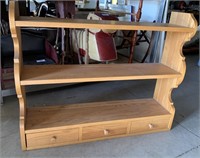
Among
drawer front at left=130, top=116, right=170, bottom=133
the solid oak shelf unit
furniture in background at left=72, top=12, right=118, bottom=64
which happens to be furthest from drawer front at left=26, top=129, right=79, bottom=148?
furniture in background at left=72, top=12, right=118, bottom=64

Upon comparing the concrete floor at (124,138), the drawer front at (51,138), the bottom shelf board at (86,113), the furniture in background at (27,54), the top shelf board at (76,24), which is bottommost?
the concrete floor at (124,138)

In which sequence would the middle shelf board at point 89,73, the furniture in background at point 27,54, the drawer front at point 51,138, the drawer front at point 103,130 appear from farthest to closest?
the furniture in background at point 27,54 < the drawer front at point 103,130 < the drawer front at point 51,138 < the middle shelf board at point 89,73

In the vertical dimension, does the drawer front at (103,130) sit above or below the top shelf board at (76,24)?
below

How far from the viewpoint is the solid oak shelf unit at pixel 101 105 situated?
150 cm

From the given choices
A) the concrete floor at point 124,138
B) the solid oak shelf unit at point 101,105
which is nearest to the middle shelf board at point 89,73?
the solid oak shelf unit at point 101,105

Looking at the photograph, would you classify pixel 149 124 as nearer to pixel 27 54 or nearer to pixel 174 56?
pixel 174 56

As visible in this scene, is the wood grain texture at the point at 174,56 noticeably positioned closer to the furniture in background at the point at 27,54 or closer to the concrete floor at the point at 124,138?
the concrete floor at the point at 124,138

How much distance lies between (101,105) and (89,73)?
17.1 inches

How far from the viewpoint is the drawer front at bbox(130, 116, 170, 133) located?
6.06 feet

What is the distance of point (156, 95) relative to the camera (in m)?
2.14

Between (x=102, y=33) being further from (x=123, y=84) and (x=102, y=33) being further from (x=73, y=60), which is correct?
(x=123, y=84)

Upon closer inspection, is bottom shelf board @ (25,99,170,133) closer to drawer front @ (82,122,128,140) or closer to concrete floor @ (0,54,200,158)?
drawer front @ (82,122,128,140)

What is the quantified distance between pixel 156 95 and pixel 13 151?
1.40m

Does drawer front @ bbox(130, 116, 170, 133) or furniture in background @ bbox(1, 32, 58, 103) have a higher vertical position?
furniture in background @ bbox(1, 32, 58, 103)
